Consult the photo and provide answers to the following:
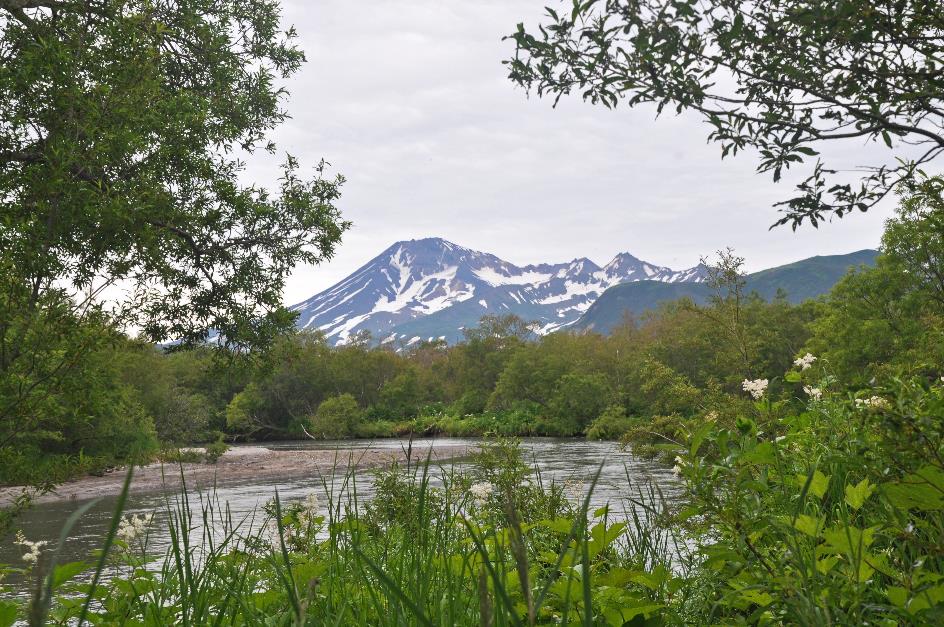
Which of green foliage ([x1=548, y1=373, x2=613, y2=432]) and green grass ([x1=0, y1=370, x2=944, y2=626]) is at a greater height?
green grass ([x1=0, y1=370, x2=944, y2=626])

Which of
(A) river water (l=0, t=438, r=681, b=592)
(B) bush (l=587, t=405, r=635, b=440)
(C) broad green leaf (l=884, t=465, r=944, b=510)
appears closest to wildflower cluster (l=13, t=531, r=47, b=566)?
(C) broad green leaf (l=884, t=465, r=944, b=510)

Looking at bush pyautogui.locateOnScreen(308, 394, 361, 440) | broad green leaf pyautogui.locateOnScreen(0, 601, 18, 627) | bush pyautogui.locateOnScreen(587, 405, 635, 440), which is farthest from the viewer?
bush pyautogui.locateOnScreen(308, 394, 361, 440)

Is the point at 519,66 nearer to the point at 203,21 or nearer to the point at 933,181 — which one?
the point at 933,181

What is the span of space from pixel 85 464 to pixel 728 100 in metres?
4.93

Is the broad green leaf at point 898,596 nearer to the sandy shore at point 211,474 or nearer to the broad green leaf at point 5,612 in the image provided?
the broad green leaf at point 5,612

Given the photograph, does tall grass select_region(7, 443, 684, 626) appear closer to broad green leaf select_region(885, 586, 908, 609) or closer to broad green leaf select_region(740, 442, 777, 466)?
broad green leaf select_region(740, 442, 777, 466)

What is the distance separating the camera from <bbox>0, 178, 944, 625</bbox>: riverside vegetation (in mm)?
1633

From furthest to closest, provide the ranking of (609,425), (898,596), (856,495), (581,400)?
(581,400), (609,425), (856,495), (898,596)

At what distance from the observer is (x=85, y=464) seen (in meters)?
5.26

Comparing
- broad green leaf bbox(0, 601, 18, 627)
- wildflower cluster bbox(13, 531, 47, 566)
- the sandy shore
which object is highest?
broad green leaf bbox(0, 601, 18, 627)

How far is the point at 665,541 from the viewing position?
3254mm

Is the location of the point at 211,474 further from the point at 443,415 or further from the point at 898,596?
the point at 898,596

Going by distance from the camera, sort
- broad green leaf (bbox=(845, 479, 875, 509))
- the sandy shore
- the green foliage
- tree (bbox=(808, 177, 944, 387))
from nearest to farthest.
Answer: broad green leaf (bbox=(845, 479, 875, 509)), the sandy shore, tree (bbox=(808, 177, 944, 387)), the green foliage

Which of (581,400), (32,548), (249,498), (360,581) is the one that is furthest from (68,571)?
(581,400)
